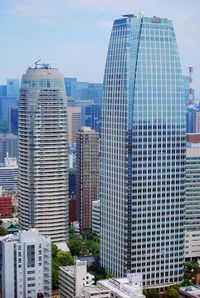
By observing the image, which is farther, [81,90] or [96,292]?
[81,90]

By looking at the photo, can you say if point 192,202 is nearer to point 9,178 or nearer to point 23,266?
point 23,266

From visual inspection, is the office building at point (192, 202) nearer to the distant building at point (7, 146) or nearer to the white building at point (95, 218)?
the white building at point (95, 218)

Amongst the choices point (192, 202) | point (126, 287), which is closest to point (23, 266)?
point (126, 287)

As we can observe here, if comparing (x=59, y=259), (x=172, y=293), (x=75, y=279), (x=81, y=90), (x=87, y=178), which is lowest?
(x=172, y=293)

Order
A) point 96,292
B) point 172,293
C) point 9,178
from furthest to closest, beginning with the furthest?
point 9,178 → point 172,293 → point 96,292

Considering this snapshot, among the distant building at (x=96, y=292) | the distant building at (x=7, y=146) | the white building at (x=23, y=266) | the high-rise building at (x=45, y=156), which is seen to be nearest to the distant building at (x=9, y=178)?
the distant building at (x=7, y=146)

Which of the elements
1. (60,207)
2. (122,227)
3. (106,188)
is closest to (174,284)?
(122,227)

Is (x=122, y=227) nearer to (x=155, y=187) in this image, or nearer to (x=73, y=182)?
(x=155, y=187)
